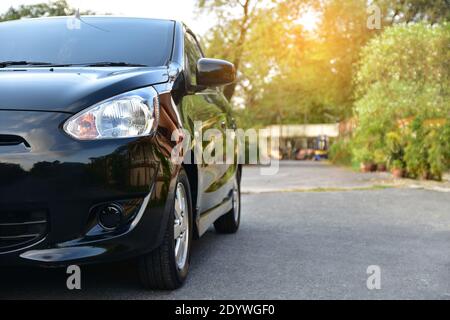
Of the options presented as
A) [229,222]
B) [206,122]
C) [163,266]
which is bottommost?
[229,222]

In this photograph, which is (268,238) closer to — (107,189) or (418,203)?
(107,189)

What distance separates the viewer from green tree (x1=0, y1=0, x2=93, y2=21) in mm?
16641

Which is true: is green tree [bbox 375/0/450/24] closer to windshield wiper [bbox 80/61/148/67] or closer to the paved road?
the paved road

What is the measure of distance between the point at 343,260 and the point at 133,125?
219 cm

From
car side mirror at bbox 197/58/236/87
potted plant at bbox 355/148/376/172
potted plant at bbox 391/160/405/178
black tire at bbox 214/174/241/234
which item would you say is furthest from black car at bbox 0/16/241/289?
potted plant at bbox 355/148/376/172

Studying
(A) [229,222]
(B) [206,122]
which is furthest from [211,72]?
(A) [229,222]

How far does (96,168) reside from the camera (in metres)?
3.40

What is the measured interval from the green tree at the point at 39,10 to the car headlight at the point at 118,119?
1336 cm

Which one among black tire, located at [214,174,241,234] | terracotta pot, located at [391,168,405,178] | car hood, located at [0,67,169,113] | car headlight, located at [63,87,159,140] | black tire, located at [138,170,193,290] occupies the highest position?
car hood, located at [0,67,169,113]

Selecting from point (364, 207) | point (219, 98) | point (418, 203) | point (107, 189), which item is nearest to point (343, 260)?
point (219, 98)

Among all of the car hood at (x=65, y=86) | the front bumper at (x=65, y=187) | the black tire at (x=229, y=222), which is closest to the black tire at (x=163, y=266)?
the front bumper at (x=65, y=187)

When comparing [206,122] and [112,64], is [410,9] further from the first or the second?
[112,64]

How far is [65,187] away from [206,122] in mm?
1719

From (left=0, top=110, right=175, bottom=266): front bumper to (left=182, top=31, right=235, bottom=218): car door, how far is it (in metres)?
0.85
